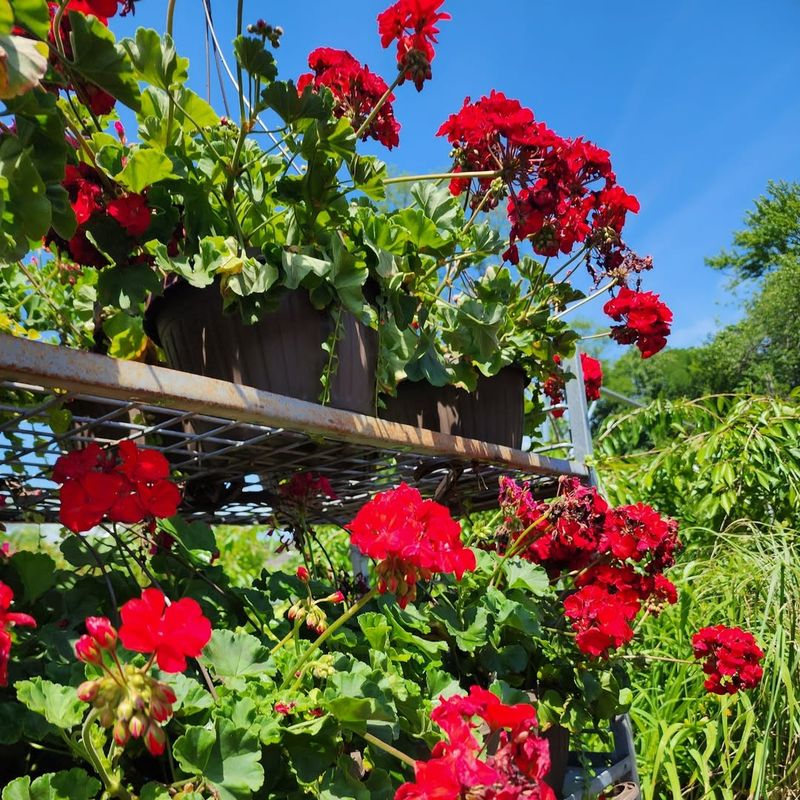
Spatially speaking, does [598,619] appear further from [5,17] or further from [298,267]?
[5,17]

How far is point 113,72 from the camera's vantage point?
68 cm

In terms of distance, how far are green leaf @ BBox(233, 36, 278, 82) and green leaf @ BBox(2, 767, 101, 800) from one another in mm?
677

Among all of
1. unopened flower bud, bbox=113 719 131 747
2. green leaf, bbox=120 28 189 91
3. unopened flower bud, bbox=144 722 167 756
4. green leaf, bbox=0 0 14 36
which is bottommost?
unopened flower bud, bbox=144 722 167 756

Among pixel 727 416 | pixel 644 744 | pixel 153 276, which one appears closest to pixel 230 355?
pixel 153 276

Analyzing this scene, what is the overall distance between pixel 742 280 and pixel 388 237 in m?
19.9

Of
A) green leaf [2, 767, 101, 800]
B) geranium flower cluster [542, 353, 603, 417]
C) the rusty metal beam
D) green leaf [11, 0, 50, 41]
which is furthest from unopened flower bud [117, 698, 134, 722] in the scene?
geranium flower cluster [542, 353, 603, 417]

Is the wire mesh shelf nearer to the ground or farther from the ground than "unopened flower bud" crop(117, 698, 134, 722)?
farther from the ground

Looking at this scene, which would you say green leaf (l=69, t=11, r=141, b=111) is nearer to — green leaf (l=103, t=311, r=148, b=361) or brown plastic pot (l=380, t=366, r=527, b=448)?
green leaf (l=103, t=311, r=148, b=361)

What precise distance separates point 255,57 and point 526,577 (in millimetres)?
823

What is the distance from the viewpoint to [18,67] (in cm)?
43

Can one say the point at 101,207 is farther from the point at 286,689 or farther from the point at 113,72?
the point at 286,689

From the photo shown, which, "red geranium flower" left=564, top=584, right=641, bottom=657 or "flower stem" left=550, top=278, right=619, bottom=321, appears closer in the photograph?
"red geranium flower" left=564, top=584, right=641, bottom=657

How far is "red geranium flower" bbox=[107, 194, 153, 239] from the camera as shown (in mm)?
779

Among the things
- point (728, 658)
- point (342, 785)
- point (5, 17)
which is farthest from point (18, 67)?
point (728, 658)
